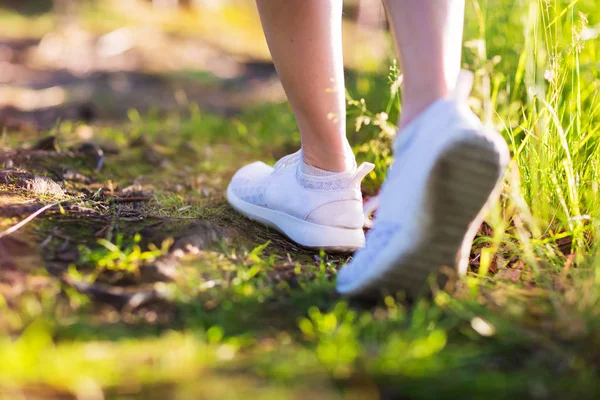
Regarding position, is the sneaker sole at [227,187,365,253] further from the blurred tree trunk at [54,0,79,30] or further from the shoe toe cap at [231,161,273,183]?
the blurred tree trunk at [54,0,79,30]

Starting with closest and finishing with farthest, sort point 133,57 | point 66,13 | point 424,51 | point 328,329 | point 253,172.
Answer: point 328,329, point 424,51, point 253,172, point 133,57, point 66,13

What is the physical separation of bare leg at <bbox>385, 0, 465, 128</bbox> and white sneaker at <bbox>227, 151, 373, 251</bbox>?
0.42m

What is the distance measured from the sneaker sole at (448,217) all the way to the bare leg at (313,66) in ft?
1.70

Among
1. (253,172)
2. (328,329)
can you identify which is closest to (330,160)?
(253,172)

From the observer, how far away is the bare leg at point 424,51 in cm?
113

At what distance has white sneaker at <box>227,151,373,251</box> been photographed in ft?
5.11

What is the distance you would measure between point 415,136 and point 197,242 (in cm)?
53

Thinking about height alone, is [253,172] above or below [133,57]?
above

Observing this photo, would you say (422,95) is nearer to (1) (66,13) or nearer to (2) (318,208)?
(2) (318,208)

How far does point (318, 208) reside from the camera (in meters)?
1.57

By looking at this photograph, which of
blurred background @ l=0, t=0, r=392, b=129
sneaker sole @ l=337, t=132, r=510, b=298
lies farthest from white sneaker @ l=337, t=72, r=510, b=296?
blurred background @ l=0, t=0, r=392, b=129

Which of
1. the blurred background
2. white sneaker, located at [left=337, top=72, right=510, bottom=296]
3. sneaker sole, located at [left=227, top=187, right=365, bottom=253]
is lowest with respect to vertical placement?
→ the blurred background

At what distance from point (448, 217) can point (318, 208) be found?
59 centimetres

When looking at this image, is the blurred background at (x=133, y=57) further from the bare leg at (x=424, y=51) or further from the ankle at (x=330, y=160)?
the bare leg at (x=424, y=51)
